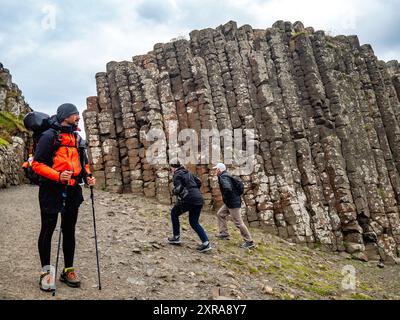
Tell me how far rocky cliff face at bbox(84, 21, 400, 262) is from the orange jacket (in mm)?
14636

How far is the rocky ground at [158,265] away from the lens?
8773 millimetres

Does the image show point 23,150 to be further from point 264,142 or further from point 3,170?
point 264,142

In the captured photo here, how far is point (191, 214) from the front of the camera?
42.4ft

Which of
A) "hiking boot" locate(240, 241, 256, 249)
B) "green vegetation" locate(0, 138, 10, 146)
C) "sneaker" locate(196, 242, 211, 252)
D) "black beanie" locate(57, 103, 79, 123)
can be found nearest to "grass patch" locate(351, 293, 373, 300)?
"hiking boot" locate(240, 241, 256, 249)

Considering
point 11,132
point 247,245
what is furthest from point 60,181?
point 11,132

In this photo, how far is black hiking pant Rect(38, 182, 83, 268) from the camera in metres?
7.72

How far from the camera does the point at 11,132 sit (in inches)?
1005

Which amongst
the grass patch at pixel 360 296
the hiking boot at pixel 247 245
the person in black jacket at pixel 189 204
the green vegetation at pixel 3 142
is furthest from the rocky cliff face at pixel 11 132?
the grass patch at pixel 360 296

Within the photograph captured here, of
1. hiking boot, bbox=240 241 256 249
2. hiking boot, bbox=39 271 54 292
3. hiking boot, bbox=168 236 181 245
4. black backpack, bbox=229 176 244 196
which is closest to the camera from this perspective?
hiking boot, bbox=39 271 54 292

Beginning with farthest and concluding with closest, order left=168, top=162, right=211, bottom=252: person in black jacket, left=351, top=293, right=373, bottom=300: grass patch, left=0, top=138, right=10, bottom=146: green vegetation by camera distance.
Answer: left=0, top=138, right=10, bottom=146: green vegetation
left=168, top=162, right=211, bottom=252: person in black jacket
left=351, top=293, right=373, bottom=300: grass patch

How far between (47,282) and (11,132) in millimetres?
20885

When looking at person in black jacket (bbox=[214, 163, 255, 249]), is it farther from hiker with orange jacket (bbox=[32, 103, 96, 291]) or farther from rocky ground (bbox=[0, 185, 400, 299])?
hiker with orange jacket (bbox=[32, 103, 96, 291])

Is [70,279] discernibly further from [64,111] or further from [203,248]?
[203,248]
